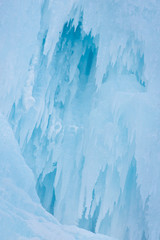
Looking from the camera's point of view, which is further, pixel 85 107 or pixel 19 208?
pixel 85 107

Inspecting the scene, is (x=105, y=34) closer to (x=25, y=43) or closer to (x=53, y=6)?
(x=53, y=6)

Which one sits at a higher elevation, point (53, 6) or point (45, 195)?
point (53, 6)

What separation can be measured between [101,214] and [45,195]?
136 cm

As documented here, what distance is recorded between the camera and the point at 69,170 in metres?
7.10

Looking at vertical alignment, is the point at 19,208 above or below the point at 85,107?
below

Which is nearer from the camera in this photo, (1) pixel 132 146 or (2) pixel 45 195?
(2) pixel 45 195

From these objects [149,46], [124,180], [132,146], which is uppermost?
[149,46]

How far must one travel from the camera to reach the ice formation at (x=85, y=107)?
6906 mm

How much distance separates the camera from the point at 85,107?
24.8 feet

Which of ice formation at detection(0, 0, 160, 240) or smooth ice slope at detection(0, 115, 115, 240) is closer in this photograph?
smooth ice slope at detection(0, 115, 115, 240)

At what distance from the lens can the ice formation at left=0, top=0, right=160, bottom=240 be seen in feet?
22.7

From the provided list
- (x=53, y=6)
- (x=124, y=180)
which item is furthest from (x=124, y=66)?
(x=124, y=180)

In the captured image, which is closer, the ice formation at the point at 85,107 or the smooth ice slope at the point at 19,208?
the smooth ice slope at the point at 19,208

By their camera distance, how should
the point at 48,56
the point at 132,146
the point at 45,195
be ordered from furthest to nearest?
the point at 132,146, the point at 48,56, the point at 45,195
